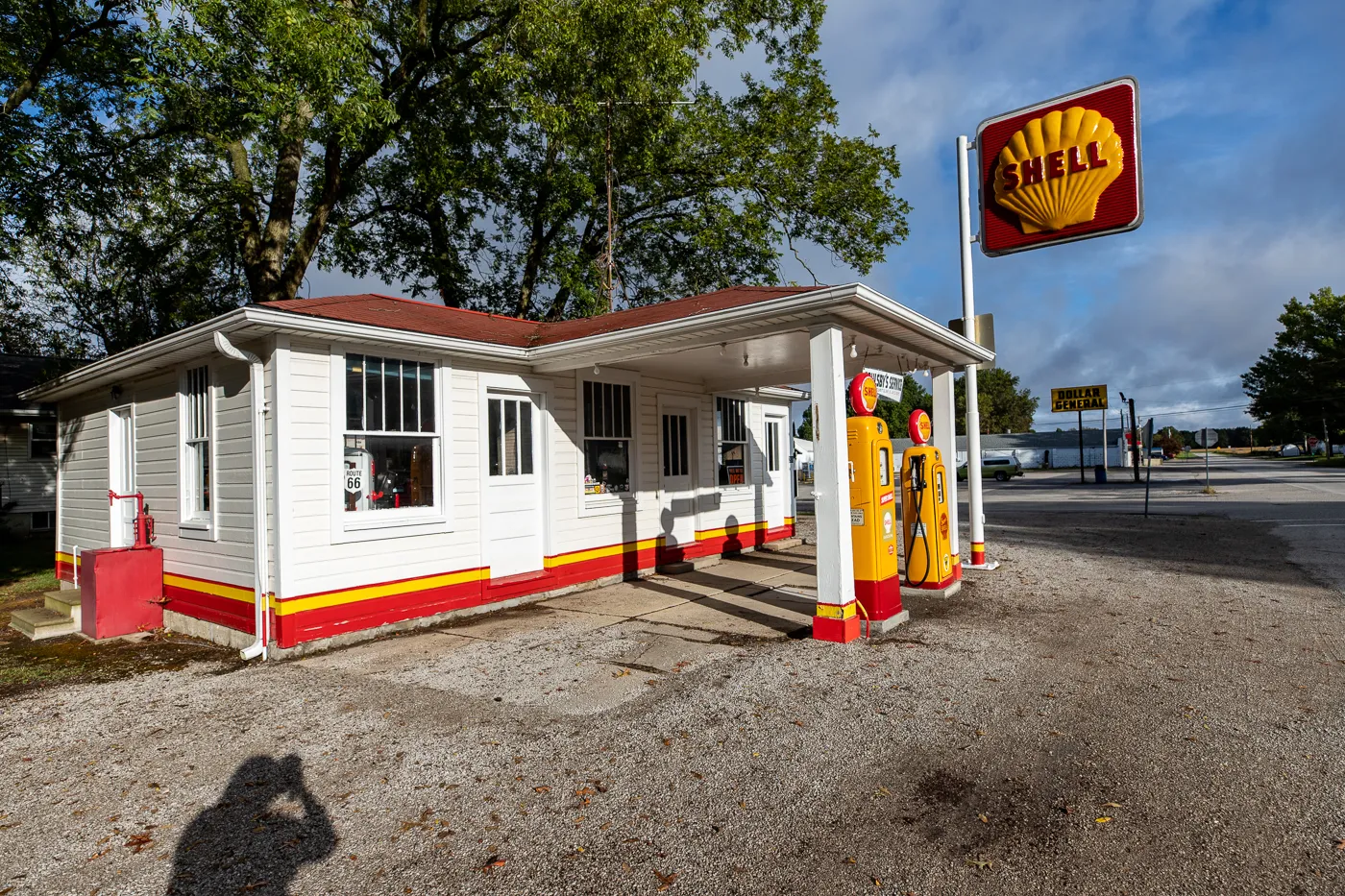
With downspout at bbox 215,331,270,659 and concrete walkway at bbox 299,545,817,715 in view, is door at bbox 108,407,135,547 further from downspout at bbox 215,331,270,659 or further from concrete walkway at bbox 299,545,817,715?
concrete walkway at bbox 299,545,817,715

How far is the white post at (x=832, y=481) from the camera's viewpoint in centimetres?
600

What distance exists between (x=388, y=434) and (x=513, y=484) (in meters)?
1.67

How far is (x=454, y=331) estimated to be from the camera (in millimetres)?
7688

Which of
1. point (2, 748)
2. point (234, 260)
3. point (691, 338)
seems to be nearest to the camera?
point (2, 748)

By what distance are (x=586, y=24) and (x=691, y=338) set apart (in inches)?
334

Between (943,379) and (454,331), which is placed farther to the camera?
(943,379)

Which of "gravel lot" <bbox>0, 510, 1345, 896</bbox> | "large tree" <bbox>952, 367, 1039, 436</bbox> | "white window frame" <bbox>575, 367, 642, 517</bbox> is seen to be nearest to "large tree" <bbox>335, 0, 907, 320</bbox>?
"white window frame" <bbox>575, 367, 642, 517</bbox>

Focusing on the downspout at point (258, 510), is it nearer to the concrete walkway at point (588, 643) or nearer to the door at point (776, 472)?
the concrete walkway at point (588, 643)

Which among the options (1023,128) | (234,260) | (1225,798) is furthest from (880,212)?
(1225,798)

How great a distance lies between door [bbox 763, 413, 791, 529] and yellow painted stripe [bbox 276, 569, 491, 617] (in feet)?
21.2

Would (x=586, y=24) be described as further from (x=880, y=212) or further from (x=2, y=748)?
(x=2, y=748)

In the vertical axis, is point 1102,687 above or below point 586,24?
below

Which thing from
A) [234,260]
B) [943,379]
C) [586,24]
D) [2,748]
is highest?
[586,24]

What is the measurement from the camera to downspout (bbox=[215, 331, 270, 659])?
618 centimetres
